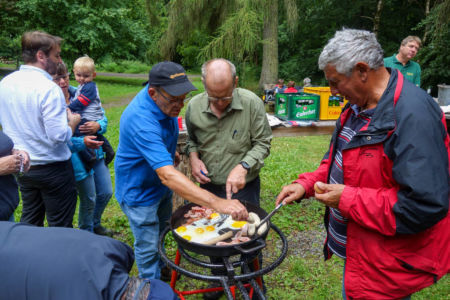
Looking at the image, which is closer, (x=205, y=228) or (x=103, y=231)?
(x=205, y=228)

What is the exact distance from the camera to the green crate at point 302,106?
4.46m

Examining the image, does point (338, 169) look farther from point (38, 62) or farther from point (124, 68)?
point (124, 68)

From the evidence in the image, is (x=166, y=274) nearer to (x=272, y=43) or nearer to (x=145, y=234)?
(x=145, y=234)

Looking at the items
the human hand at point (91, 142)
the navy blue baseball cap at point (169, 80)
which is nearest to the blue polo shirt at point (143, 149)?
the navy blue baseball cap at point (169, 80)

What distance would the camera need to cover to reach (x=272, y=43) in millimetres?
12711

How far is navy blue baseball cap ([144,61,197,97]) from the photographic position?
2.12 m

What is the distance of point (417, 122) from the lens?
138cm

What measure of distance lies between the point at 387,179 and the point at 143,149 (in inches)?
57.1

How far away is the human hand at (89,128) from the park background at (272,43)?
54.0 inches

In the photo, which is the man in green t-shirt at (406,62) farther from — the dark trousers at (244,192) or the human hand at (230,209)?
the human hand at (230,209)

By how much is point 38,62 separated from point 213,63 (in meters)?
1.48

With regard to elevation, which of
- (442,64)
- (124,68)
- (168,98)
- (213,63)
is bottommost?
(124,68)

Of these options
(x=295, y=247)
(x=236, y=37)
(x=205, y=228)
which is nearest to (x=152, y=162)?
(x=205, y=228)

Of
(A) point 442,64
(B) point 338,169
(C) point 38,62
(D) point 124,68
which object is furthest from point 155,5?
(D) point 124,68
